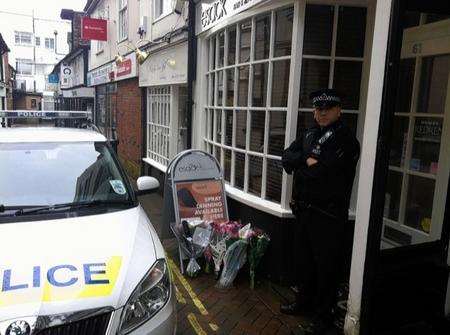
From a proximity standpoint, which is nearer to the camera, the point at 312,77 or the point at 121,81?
the point at 312,77

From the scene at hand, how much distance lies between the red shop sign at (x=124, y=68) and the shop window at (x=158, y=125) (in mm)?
1778

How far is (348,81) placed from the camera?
14.6ft

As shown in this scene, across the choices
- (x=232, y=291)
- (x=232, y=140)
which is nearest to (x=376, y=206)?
(x=232, y=291)

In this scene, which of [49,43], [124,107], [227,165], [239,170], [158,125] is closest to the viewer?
[239,170]

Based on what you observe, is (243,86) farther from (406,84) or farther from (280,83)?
(406,84)

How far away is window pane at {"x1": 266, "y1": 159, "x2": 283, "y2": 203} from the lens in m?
4.74

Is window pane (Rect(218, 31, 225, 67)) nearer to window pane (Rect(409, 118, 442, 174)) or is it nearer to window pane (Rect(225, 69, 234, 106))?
window pane (Rect(225, 69, 234, 106))

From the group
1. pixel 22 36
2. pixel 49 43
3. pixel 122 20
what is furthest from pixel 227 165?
pixel 22 36

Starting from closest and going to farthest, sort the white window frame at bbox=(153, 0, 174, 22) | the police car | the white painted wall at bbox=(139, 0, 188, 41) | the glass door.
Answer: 1. the police car
2. the glass door
3. the white painted wall at bbox=(139, 0, 188, 41)
4. the white window frame at bbox=(153, 0, 174, 22)

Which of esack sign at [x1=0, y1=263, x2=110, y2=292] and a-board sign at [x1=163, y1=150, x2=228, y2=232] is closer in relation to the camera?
esack sign at [x1=0, y1=263, x2=110, y2=292]

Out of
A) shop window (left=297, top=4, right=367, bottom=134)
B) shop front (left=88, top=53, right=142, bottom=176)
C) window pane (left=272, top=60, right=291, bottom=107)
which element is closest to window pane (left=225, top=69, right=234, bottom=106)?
window pane (left=272, top=60, right=291, bottom=107)

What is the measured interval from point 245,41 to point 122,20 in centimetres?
887

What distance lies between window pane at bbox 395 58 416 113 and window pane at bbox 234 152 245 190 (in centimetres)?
207

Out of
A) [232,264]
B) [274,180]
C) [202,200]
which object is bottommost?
[232,264]
